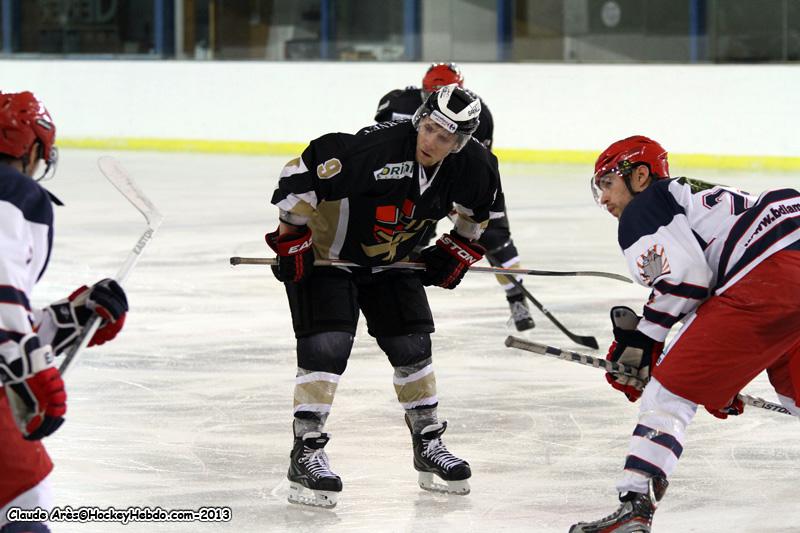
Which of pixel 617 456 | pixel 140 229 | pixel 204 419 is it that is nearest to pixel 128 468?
pixel 204 419

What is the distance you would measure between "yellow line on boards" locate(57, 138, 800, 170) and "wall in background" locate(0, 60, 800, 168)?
0.04 feet

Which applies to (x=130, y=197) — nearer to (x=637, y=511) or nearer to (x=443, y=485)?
(x=443, y=485)

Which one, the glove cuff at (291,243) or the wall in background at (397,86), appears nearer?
Result: the glove cuff at (291,243)

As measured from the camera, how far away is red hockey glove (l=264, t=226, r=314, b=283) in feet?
10.5

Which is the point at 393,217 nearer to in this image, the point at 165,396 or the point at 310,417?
the point at 310,417

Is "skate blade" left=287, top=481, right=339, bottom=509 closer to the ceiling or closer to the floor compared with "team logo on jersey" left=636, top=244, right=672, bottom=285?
closer to the floor

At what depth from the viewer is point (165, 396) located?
4227 mm

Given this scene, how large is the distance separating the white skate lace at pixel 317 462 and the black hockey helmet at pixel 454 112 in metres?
0.80

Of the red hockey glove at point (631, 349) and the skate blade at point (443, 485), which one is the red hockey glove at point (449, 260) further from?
the red hockey glove at point (631, 349)

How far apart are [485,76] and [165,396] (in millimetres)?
7703

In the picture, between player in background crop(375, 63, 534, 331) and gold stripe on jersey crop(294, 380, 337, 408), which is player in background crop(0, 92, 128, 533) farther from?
player in background crop(375, 63, 534, 331)

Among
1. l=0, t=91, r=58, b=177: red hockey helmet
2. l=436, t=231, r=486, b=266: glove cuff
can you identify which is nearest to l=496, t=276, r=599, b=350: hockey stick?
l=436, t=231, r=486, b=266: glove cuff

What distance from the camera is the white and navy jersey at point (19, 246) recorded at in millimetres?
2045

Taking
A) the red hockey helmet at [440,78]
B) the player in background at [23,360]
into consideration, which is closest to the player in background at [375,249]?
the player in background at [23,360]
